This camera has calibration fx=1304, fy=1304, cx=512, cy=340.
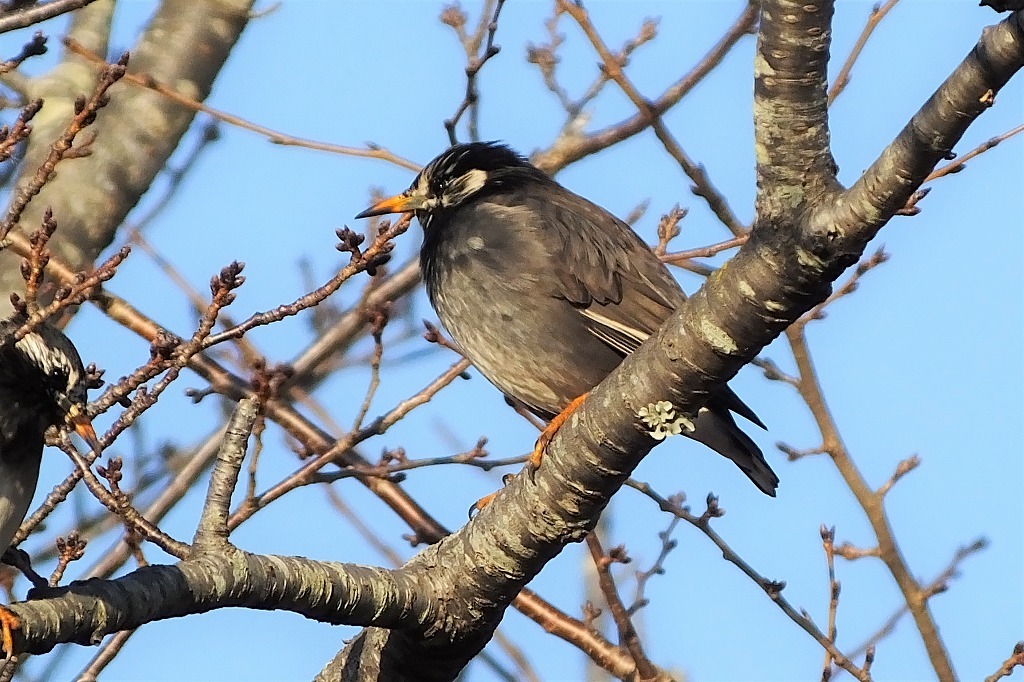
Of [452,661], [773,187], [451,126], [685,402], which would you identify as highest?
[451,126]

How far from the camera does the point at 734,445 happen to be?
521cm

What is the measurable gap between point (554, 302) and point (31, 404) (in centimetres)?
203

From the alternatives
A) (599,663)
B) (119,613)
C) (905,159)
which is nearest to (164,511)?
(599,663)

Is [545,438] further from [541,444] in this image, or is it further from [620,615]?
[620,615]

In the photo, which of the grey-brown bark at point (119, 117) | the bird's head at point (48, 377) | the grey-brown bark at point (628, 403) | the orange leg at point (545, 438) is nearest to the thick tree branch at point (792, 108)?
the grey-brown bark at point (628, 403)

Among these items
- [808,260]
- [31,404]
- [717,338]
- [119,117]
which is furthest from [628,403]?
[119,117]

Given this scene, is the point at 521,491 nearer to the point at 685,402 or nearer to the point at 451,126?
the point at 685,402

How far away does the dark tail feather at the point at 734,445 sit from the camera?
5.12 metres

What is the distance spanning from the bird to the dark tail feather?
2.30 metres

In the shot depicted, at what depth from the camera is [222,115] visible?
604 centimetres

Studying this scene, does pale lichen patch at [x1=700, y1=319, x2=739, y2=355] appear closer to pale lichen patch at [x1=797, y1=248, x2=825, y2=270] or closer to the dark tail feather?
pale lichen patch at [x1=797, y1=248, x2=825, y2=270]

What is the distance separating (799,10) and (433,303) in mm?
2899

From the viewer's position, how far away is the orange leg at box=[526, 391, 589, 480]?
3979 mm

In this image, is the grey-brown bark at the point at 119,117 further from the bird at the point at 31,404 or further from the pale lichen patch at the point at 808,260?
the pale lichen patch at the point at 808,260
